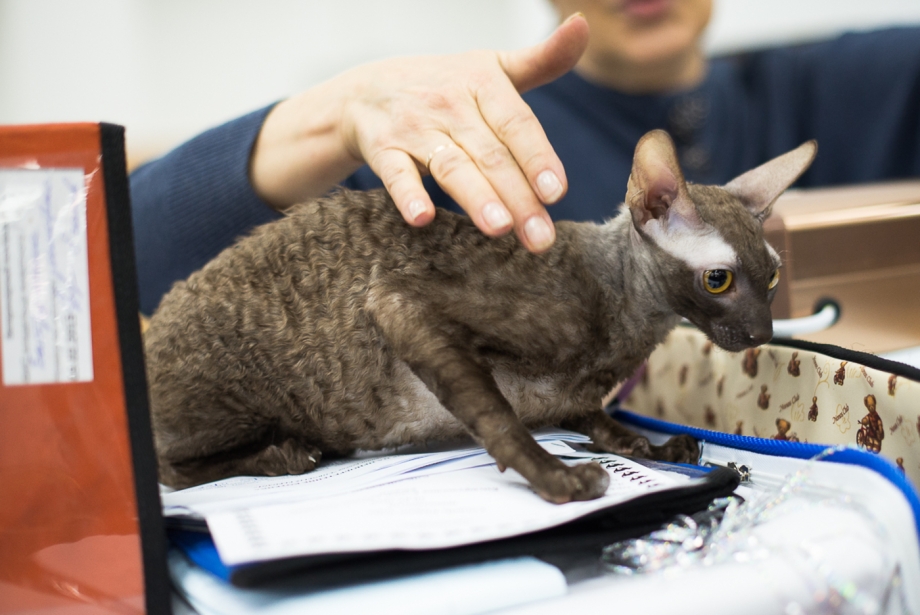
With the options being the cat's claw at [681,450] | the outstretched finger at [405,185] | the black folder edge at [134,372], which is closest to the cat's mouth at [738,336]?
the cat's claw at [681,450]

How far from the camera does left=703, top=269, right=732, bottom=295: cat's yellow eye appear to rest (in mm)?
821

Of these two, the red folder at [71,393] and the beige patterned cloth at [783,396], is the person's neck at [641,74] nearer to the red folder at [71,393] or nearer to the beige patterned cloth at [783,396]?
the beige patterned cloth at [783,396]

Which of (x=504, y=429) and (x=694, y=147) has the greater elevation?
(x=694, y=147)

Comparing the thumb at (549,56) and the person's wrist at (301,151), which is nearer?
the thumb at (549,56)

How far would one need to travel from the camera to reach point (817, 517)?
0.58 m

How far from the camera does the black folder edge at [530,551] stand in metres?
0.52

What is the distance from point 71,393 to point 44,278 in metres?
0.11

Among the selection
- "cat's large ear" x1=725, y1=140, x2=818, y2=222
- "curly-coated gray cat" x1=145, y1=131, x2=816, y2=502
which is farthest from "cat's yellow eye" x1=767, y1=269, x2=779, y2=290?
"cat's large ear" x1=725, y1=140, x2=818, y2=222

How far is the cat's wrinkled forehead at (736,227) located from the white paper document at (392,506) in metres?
0.29

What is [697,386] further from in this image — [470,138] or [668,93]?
[668,93]

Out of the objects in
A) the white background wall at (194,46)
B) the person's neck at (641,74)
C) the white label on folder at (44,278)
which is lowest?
the white label on folder at (44,278)

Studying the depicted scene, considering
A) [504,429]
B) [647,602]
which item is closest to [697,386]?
[504,429]

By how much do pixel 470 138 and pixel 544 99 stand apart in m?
1.26

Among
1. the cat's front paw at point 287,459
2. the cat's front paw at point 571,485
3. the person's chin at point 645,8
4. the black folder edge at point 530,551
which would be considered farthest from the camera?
the person's chin at point 645,8
